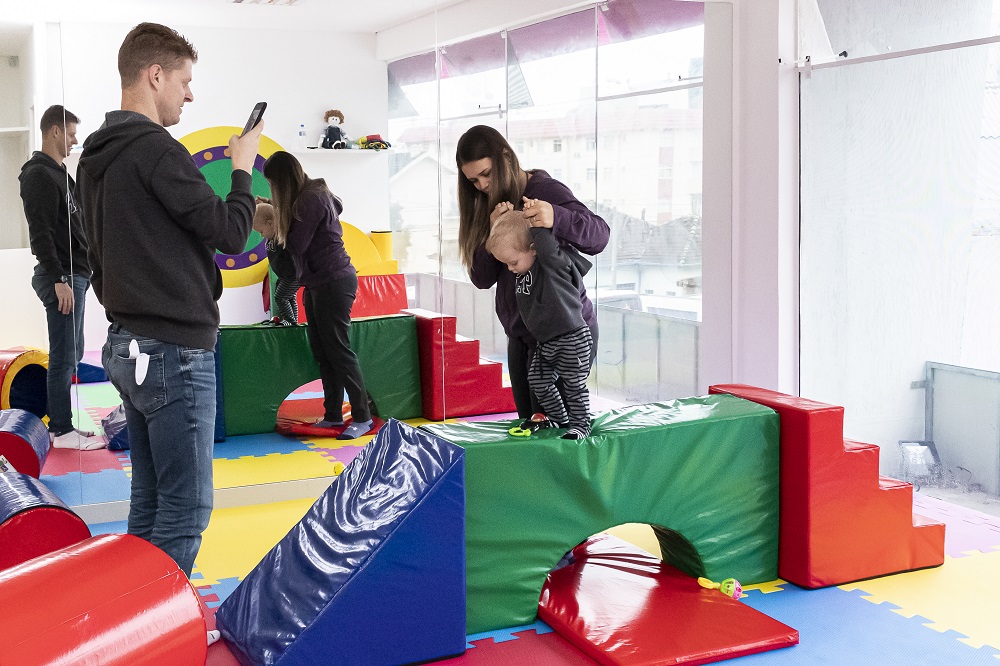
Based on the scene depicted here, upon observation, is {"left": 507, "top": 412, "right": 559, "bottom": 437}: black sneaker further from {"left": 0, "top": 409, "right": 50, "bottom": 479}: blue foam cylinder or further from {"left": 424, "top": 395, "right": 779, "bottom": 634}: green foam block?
{"left": 0, "top": 409, "right": 50, "bottom": 479}: blue foam cylinder

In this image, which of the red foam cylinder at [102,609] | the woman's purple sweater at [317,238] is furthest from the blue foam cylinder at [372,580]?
the woman's purple sweater at [317,238]

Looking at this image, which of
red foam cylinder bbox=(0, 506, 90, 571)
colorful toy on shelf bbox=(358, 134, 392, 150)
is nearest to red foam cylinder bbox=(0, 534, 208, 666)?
red foam cylinder bbox=(0, 506, 90, 571)

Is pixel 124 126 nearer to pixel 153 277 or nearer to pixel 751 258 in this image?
pixel 153 277

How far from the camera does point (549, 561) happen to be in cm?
322

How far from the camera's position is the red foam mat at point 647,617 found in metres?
2.89

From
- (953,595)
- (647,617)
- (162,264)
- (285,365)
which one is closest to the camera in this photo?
(162,264)

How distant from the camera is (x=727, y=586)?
3.33 meters

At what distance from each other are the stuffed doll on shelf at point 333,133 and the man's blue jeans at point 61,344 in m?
1.25

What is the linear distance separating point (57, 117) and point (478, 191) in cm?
186

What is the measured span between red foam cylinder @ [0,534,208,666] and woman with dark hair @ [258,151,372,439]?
2.19 m

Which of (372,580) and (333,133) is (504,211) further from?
(372,580)

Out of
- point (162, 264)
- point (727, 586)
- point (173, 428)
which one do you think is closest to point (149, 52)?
point (162, 264)

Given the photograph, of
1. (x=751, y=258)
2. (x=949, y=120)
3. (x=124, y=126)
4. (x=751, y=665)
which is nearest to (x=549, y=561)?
(x=751, y=665)

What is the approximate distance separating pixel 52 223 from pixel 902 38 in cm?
406
